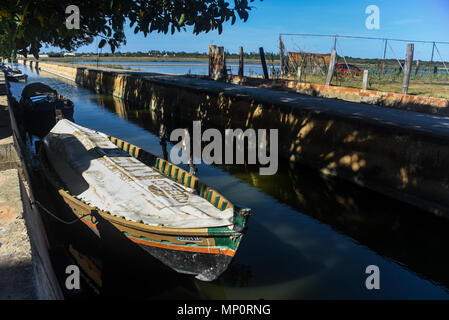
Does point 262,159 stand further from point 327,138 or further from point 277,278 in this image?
point 277,278

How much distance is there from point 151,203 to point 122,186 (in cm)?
163

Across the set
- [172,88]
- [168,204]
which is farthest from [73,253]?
[172,88]

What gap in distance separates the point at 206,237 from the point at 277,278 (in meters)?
2.52

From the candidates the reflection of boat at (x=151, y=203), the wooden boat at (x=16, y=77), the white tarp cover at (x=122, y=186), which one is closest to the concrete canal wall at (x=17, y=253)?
the reflection of boat at (x=151, y=203)

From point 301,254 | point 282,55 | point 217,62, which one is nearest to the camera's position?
point 301,254

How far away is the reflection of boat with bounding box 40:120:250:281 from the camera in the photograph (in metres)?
7.86

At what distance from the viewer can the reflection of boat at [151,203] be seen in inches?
309

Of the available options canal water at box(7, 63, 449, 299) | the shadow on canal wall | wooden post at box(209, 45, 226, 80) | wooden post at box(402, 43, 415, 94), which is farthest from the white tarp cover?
wooden post at box(209, 45, 226, 80)

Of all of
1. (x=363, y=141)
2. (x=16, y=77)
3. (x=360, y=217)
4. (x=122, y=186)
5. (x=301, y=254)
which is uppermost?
Result: (x=16, y=77)

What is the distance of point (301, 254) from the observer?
9992mm

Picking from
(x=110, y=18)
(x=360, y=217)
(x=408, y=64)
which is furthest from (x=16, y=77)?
(x=360, y=217)

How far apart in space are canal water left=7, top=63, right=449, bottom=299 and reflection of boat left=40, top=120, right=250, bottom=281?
0.71m

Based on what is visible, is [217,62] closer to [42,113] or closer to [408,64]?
[42,113]

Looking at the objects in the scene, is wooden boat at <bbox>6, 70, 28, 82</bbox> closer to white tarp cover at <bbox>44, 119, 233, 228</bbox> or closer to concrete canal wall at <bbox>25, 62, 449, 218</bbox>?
concrete canal wall at <bbox>25, 62, 449, 218</bbox>
